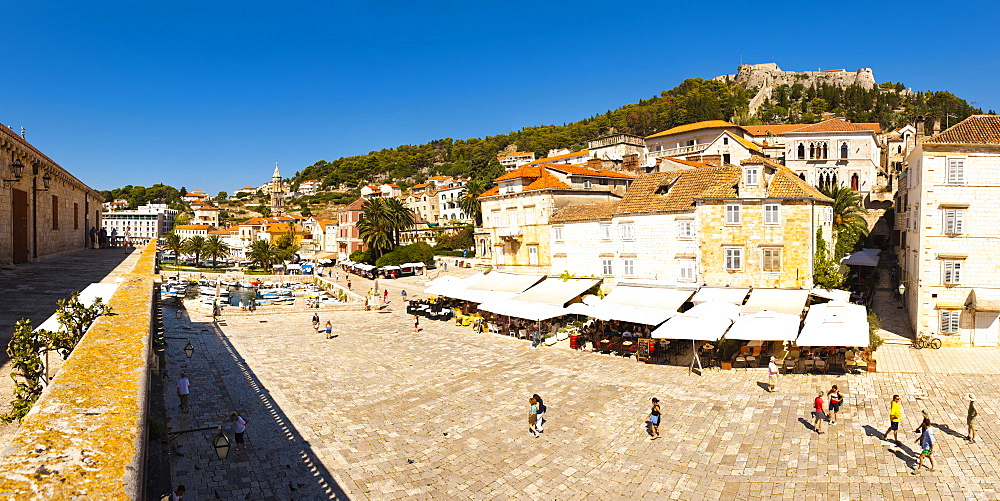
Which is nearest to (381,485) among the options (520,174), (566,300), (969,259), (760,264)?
(566,300)

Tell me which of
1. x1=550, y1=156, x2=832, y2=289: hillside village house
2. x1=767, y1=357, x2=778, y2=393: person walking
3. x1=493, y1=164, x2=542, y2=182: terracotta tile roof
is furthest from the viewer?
x1=493, y1=164, x2=542, y2=182: terracotta tile roof

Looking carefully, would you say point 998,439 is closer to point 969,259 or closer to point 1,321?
point 969,259

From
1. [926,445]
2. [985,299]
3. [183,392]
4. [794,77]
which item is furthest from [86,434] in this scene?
[794,77]

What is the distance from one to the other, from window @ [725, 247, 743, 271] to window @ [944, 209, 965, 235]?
26.1ft

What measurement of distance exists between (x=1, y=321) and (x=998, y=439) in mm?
23562

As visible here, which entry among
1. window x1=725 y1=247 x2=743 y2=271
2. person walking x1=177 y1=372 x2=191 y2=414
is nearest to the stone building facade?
person walking x1=177 y1=372 x2=191 y2=414

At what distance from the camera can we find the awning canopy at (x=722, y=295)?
2558cm

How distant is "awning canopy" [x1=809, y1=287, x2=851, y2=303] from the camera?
966 inches

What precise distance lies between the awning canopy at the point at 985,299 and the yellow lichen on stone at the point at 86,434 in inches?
1100

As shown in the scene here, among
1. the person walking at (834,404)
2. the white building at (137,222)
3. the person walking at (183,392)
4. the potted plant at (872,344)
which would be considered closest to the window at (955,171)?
the potted plant at (872,344)

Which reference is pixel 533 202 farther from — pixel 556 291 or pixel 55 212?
pixel 55 212

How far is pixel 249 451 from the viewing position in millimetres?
14297

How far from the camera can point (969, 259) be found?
889 inches

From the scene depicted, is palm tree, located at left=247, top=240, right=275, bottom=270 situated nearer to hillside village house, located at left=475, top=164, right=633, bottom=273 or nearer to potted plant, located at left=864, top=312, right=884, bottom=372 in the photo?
hillside village house, located at left=475, top=164, right=633, bottom=273
